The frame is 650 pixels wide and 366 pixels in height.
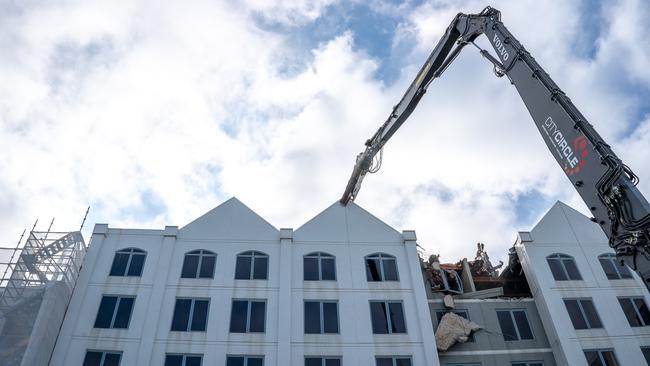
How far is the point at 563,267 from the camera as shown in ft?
94.9

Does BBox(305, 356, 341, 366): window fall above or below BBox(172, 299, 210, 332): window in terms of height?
below

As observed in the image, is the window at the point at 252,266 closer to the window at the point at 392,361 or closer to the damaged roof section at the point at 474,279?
the window at the point at 392,361

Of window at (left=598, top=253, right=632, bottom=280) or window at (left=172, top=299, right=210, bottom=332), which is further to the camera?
window at (left=598, top=253, right=632, bottom=280)

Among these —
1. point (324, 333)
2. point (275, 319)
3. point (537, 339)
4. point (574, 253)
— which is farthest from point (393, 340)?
point (574, 253)

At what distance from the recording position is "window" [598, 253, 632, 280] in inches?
1126

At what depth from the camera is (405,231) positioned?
1205 inches

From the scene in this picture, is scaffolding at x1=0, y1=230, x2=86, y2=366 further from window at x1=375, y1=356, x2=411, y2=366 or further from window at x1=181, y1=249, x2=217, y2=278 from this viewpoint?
window at x1=375, y1=356, x2=411, y2=366

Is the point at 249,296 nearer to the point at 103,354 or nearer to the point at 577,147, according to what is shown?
the point at 103,354

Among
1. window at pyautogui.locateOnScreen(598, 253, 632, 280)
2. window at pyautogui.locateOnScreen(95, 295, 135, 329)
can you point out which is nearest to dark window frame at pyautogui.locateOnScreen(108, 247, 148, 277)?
window at pyautogui.locateOnScreen(95, 295, 135, 329)

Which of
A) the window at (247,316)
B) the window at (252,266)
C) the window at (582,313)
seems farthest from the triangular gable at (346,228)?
the window at (582,313)

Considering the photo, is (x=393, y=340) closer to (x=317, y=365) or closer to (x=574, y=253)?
(x=317, y=365)

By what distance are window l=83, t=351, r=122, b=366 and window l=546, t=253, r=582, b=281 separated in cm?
2530

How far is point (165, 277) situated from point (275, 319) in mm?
6914

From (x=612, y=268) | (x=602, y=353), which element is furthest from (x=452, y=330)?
(x=612, y=268)
